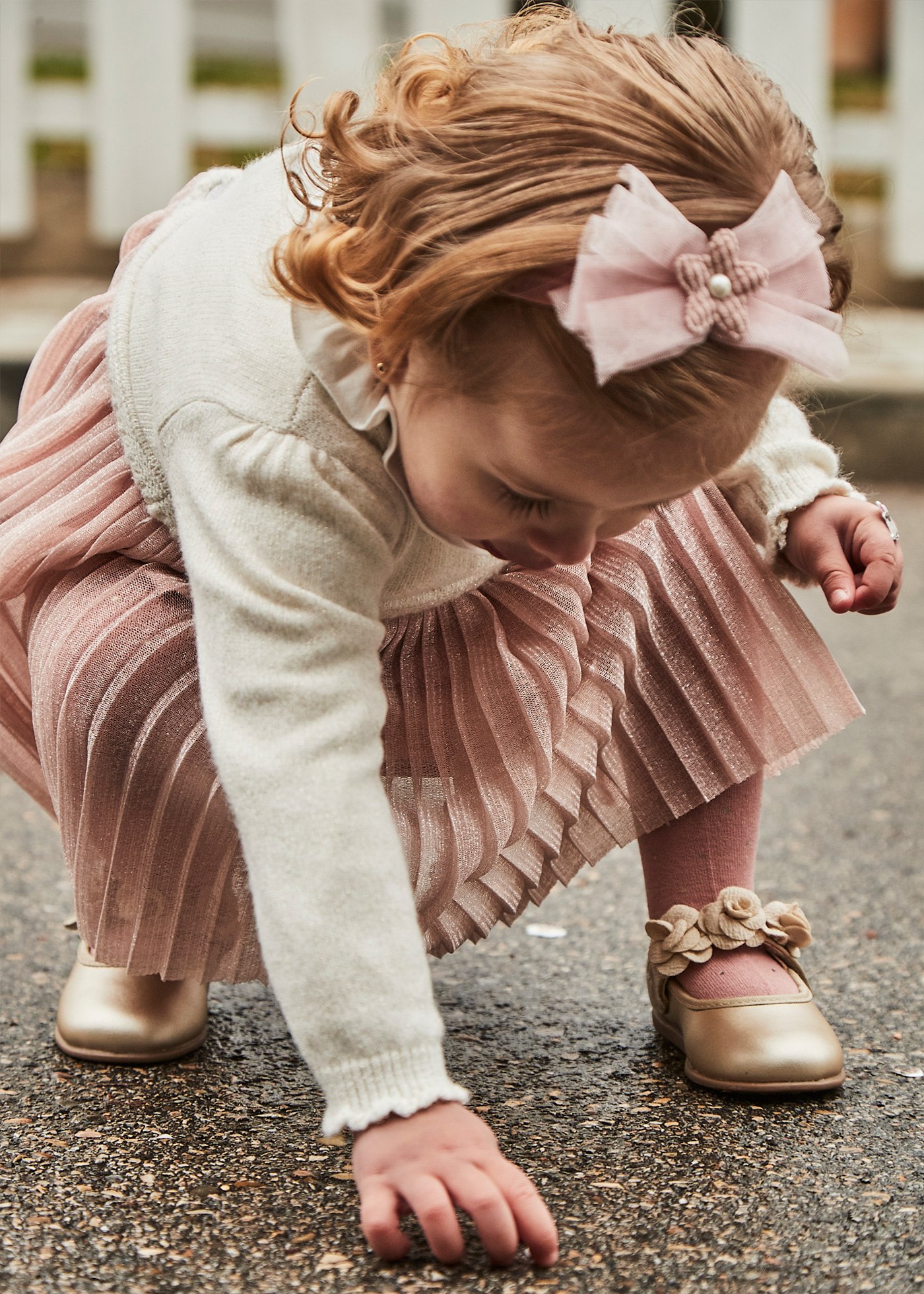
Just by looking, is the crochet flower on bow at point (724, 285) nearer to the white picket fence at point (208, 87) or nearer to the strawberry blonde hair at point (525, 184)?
the strawberry blonde hair at point (525, 184)

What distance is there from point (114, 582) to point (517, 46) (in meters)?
0.38

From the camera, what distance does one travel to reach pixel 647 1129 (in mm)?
874

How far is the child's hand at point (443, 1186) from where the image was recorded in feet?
2.23

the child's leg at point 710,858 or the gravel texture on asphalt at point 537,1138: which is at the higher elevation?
the child's leg at point 710,858

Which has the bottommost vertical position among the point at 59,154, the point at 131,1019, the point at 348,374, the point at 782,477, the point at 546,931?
the point at 546,931

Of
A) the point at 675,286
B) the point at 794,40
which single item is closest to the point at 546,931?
A: the point at 675,286

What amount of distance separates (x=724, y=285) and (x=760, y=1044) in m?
0.47

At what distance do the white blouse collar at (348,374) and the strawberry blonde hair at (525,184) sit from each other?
0.07 feet

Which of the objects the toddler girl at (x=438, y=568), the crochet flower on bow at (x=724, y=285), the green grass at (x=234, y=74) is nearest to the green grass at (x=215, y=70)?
the green grass at (x=234, y=74)

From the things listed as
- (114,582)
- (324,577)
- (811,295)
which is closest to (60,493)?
(114,582)

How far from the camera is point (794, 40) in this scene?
3.63 metres

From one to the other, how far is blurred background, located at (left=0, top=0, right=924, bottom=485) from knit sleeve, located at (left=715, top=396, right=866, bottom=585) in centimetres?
254

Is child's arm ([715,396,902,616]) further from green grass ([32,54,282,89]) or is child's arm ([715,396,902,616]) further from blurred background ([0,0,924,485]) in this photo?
green grass ([32,54,282,89])

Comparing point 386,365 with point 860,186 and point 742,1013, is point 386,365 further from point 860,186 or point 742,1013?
point 860,186
